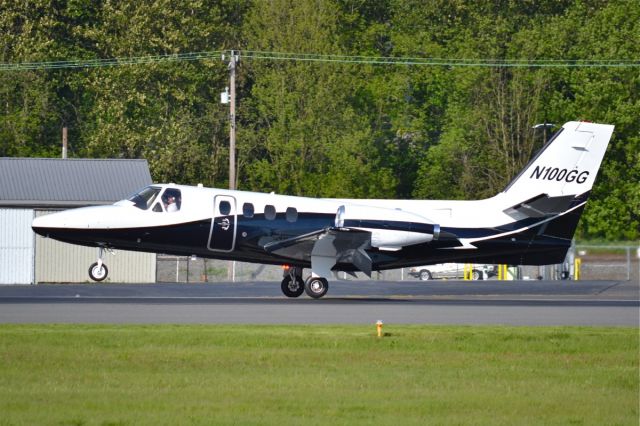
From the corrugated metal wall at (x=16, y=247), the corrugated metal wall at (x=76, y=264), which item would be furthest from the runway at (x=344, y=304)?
the corrugated metal wall at (x=76, y=264)

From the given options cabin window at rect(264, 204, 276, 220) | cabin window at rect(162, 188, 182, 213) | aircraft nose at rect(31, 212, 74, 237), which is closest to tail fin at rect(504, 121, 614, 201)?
cabin window at rect(264, 204, 276, 220)

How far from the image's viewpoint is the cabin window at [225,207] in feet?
107

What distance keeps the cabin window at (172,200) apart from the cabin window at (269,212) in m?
2.35

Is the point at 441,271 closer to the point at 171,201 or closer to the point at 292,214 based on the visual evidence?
the point at 292,214

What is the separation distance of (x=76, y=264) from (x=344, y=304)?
1730 cm

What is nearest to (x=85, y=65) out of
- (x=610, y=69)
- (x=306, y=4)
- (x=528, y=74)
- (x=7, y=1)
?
(x=7, y=1)

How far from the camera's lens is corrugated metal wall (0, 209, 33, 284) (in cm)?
4456

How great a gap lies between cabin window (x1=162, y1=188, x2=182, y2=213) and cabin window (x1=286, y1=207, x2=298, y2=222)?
2.96 meters

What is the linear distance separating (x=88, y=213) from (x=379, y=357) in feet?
48.1

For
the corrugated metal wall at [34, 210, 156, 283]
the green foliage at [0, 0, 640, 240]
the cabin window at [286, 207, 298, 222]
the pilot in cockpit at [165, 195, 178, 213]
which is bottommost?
the corrugated metal wall at [34, 210, 156, 283]

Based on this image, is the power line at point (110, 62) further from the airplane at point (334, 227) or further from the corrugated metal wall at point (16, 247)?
the airplane at point (334, 227)

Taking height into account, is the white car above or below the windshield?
below

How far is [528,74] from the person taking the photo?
6594 centimetres

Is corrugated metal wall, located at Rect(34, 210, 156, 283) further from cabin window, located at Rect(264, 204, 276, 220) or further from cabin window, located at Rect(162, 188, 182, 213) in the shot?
cabin window, located at Rect(264, 204, 276, 220)
